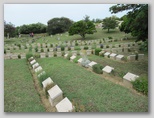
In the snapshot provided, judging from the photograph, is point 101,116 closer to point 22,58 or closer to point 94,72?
point 94,72

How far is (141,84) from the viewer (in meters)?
4.07

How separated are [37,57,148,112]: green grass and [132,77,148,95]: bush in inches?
7.8

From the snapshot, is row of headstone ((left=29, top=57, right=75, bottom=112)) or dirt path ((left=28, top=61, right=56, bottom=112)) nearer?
row of headstone ((left=29, top=57, right=75, bottom=112))

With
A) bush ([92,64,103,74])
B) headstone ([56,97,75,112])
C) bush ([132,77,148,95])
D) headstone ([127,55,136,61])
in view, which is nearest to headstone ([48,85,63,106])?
headstone ([56,97,75,112])

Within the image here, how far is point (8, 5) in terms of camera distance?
4.17 meters

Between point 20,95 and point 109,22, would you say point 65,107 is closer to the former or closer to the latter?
point 20,95

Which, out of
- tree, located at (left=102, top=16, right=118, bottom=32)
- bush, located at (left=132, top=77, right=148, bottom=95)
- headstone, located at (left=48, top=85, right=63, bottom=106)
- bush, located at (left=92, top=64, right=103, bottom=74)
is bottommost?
headstone, located at (left=48, top=85, right=63, bottom=106)

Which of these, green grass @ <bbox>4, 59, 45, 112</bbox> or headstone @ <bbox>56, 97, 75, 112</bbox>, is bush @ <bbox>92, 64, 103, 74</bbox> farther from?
headstone @ <bbox>56, 97, 75, 112</bbox>

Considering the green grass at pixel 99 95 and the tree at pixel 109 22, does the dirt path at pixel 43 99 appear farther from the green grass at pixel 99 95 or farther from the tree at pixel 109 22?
the tree at pixel 109 22

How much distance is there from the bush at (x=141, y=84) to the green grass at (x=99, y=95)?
7.8 inches

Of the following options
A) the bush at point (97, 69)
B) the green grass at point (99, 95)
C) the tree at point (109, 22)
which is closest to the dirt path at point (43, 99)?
the green grass at point (99, 95)

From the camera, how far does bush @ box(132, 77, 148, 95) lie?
3.99m

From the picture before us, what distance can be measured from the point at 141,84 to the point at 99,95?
1.09 m

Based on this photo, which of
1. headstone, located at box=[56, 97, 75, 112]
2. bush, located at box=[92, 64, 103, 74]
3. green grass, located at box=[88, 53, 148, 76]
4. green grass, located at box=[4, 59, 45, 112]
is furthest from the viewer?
bush, located at box=[92, 64, 103, 74]
